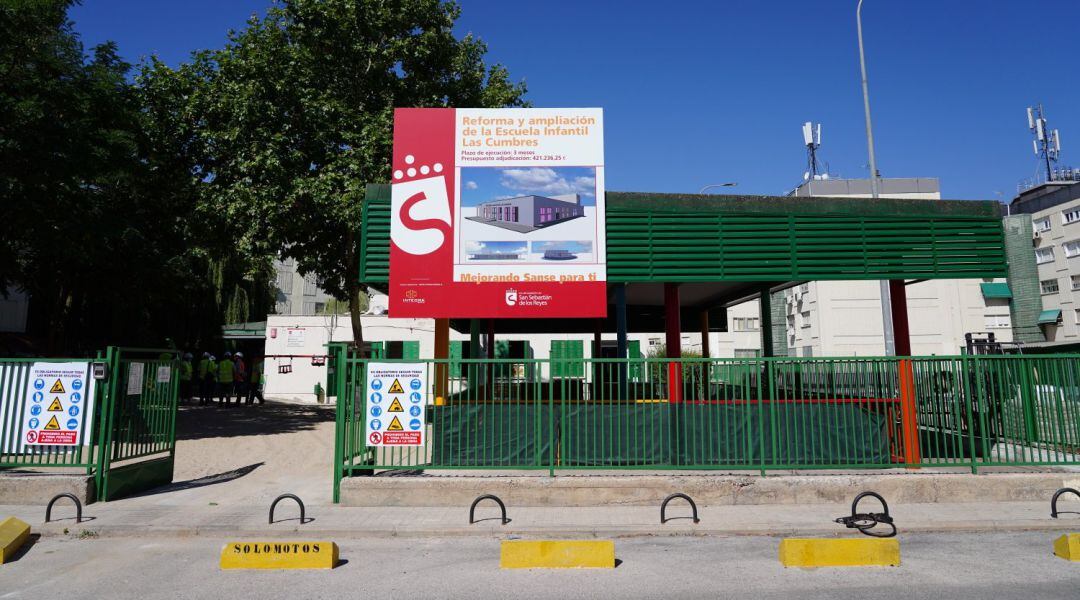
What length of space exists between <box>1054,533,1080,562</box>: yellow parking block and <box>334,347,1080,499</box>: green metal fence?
106 inches

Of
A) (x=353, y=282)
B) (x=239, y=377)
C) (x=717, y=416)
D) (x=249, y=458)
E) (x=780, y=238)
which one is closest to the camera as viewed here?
(x=717, y=416)

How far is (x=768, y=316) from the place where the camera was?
1552cm

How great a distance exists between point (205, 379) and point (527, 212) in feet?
62.6

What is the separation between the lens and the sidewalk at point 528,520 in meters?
7.91

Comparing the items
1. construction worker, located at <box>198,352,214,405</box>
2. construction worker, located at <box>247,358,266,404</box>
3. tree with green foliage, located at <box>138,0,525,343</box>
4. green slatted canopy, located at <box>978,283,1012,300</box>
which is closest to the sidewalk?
tree with green foliage, located at <box>138,0,525,343</box>

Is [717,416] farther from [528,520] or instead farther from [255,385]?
[255,385]

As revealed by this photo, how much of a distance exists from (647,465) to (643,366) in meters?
1.47

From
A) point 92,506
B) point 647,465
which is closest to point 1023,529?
point 647,465

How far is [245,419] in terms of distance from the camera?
1967cm

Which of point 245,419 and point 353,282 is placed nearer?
point 245,419

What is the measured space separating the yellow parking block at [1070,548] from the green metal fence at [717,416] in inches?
106

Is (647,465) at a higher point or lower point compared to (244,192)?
lower

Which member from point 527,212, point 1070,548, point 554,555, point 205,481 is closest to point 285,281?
Answer: point 205,481

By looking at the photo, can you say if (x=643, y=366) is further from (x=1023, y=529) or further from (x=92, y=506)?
(x=92, y=506)
